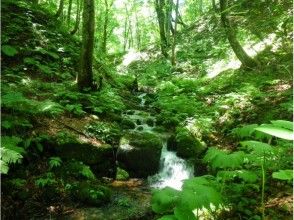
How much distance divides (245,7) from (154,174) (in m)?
11.5

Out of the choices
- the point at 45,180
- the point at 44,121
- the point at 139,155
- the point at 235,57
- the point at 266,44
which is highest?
the point at 266,44

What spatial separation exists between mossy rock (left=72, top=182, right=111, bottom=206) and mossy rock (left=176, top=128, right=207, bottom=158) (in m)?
2.76

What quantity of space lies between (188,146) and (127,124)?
2094 mm

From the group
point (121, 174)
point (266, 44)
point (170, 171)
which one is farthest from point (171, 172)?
point (266, 44)

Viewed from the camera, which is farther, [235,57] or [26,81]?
[235,57]

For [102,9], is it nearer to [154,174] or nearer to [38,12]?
[38,12]

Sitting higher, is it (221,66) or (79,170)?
(221,66)

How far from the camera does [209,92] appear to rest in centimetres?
1246

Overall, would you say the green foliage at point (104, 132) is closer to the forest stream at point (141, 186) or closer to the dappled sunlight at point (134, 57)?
the forest stream at point (141, 186)

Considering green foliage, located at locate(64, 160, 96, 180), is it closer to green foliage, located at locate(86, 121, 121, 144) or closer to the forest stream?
the forest stream

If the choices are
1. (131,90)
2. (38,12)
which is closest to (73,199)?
(131,90)

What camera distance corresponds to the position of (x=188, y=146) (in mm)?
9141

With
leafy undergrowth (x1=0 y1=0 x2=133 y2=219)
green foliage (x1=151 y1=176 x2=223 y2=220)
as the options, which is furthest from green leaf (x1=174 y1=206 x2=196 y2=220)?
leafy undergrowth (x1=0 y1=0 x2=133 y2=219)

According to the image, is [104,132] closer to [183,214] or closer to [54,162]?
[54,162]
